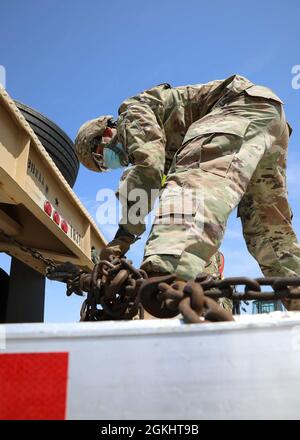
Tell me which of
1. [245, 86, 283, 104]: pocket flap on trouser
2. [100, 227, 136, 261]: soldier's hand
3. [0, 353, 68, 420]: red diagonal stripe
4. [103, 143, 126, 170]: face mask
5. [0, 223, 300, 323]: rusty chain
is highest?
[245, 86, 283, 104]: pocket flap on trouser

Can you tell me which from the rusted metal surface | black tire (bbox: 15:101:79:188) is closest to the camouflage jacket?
the rusted metal surface

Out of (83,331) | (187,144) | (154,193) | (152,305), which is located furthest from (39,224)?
(83,331)

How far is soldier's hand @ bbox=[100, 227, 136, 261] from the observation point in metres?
A: 1.88

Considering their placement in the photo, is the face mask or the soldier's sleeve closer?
the soldier's sleeve

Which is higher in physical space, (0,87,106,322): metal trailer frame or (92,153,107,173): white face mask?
(92,153,107,173): white face mask

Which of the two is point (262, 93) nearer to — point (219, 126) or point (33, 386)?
point (219, 126)

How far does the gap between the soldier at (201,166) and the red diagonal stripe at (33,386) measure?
1.98ft

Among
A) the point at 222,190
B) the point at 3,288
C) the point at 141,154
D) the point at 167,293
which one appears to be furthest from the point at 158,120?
the point at 3,288

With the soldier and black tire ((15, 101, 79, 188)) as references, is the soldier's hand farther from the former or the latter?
black tire ((15, 101, 79, 188))

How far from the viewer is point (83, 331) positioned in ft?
2.32

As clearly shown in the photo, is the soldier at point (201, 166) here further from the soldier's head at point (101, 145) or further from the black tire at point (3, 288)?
the black tire at point (3, 288)

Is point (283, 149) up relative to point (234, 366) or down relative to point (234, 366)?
up

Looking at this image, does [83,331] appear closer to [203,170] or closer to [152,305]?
[152,305]

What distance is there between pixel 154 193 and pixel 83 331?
1.20 meters
